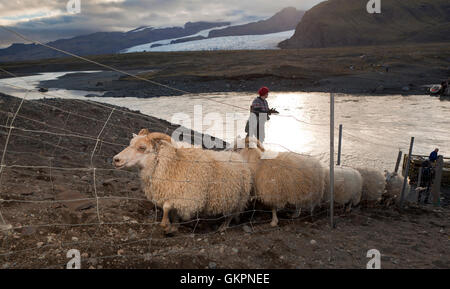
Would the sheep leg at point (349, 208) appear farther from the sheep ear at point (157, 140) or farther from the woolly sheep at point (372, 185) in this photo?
the sheep ear at point (157, 140)

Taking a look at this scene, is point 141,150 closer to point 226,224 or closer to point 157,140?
point 157,140

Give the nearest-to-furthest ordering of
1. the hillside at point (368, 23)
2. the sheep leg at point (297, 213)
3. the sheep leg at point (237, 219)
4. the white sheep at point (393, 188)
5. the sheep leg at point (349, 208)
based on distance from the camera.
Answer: the sheep leg at point (237, 219), the sheep leg at point (297, 213), the sheep leg at point (349, 208), the white sheep at point (393, 188), the hillside at point (368, 23)

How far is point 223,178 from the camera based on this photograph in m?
4.94

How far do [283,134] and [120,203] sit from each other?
10.3 m

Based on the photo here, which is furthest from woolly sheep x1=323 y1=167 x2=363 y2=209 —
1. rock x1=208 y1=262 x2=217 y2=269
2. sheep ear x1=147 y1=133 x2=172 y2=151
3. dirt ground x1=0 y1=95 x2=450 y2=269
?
sheep ear x1=147 y1=133 x2=172 y2=151

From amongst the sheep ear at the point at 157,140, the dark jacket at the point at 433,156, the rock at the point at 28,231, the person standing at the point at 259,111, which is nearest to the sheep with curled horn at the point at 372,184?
the dark jacket at the point at 433,156

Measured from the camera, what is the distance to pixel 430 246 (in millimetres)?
4738

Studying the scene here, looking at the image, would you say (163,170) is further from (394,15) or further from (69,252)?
(394,15)

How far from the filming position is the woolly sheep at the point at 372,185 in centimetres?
682

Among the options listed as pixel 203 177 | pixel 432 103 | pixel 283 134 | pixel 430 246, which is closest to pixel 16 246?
pixel 203 177

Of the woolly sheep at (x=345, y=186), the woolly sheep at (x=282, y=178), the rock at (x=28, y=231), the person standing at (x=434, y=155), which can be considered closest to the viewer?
the rock at (x=28, y=231)

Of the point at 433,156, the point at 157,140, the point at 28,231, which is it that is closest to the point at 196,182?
the point at 157,140

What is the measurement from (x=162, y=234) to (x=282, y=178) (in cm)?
223

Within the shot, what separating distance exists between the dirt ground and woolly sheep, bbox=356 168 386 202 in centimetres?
40
